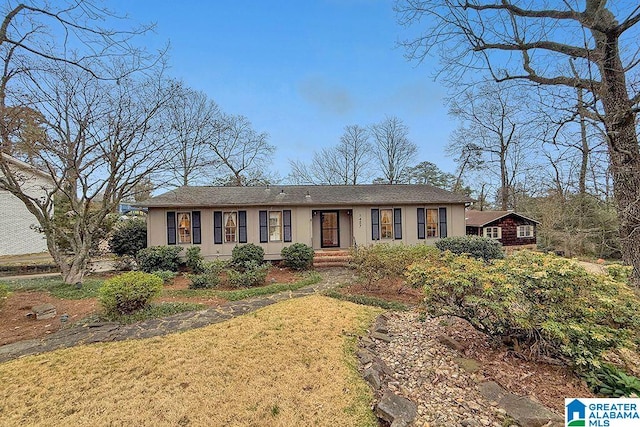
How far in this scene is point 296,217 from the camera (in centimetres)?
1241

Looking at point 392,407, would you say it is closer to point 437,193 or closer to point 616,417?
point 616,417

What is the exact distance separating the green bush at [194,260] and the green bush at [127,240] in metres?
3.83

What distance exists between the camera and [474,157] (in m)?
24.1

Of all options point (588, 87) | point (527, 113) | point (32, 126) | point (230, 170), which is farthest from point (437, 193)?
point (230, 170)

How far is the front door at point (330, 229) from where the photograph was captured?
13812mm

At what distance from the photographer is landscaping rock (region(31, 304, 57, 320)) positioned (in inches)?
224

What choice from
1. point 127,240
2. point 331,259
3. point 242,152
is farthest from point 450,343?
point 242,152

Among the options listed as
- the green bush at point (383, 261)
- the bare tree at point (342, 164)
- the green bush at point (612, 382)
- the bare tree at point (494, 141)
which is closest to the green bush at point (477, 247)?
the green bush at point (383, 261)

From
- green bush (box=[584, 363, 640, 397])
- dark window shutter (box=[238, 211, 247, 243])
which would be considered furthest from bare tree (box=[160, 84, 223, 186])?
green bush (box=[584, 363, 640, 397])

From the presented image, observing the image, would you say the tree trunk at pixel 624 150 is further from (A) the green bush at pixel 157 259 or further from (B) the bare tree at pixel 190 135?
(A) the green bush at pixel 157 259

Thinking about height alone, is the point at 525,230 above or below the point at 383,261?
above

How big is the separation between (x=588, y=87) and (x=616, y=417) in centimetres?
506

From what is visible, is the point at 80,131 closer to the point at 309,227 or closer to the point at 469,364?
the point at 309,227

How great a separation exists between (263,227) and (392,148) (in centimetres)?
1883
